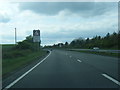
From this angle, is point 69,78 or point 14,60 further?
point 14,60

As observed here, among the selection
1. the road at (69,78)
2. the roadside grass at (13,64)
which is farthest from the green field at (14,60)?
the road at (69,78)

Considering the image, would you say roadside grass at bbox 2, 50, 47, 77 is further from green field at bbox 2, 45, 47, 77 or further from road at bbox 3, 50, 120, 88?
road at bbox 3, 50, 120, 88

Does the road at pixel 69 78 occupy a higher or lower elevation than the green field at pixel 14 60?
higher

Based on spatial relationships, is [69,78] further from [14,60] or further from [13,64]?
[14,60]

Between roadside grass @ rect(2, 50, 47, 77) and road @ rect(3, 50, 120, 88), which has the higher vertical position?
road @ rect(3, 50, 120, 88)

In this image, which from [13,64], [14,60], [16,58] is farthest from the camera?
[16,58]

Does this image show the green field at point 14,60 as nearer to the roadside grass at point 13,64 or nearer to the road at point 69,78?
the roadside grass at point 13,64

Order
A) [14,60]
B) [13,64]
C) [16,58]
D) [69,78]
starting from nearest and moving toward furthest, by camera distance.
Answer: [69,78], [13,64], [14,60], [16,58]

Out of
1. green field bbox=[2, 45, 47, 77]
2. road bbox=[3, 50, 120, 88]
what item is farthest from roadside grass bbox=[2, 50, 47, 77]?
road bbox=[3, 50, 120, 88]

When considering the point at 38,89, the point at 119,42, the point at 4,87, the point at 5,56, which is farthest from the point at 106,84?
the point at 119,42

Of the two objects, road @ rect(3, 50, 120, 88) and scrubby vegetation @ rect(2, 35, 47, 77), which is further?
scrubby vegetation @ rect(2, 35, 47, 77)

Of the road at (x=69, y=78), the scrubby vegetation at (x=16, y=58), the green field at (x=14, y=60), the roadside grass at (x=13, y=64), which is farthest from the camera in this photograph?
the scrubby vegetation at (x=16, y=58)

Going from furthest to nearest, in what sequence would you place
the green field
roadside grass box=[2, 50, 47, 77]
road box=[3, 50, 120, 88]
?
the green field
roadside grass box=[2, 50, 47, 77]
road box=[3, 50, 120, 88]

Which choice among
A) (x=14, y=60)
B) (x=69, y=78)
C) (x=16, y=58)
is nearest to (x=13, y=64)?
(x=14, y=60)
